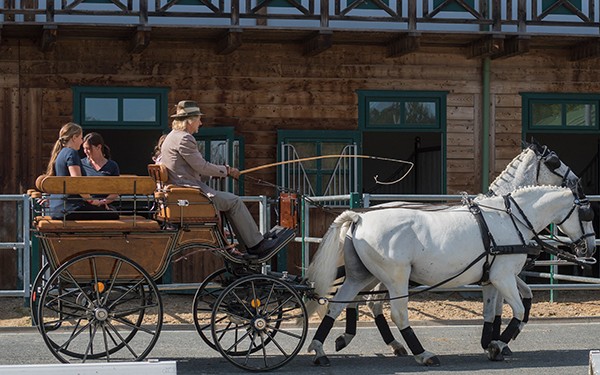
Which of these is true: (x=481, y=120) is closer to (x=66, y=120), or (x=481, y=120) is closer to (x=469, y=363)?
(x=66, y=120)

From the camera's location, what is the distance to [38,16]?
49.8 ft

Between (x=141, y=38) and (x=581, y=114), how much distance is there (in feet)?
21.8

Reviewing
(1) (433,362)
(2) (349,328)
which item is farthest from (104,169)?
(1) (433,362)

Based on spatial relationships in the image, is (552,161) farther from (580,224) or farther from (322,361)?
(322,361)

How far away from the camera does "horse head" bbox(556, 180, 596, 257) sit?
10.0 meters

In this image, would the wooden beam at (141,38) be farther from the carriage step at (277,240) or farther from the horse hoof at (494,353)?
the horse hoof at (494,353)

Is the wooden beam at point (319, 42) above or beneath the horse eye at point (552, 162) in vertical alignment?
above

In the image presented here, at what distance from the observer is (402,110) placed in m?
16.2

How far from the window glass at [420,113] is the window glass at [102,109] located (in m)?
4.13

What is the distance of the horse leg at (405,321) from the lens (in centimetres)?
934

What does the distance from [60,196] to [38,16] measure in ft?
21.8

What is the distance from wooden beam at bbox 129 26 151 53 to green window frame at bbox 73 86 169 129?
76 cm

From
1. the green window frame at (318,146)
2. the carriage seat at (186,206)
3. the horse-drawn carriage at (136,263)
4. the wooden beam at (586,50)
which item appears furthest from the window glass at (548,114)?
the carriage seat at (186,206)

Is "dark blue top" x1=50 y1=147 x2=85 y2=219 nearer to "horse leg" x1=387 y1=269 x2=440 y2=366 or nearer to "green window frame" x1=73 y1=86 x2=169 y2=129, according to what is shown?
"horse leg" x1=387 y1=269 x2=440 y2=366
